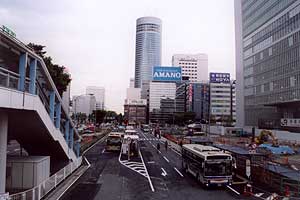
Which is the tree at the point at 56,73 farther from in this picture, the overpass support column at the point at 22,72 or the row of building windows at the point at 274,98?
the row of building windows at the point at 274,98

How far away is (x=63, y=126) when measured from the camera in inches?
1030

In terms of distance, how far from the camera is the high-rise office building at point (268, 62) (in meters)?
76.1

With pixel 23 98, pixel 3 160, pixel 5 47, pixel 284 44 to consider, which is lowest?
pixel 3 160

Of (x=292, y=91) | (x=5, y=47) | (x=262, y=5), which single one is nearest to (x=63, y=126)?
(x=5, y=47)

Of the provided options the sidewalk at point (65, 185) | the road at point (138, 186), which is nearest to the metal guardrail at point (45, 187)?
the sidewalk at point (65, 185)

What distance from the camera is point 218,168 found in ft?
73.7

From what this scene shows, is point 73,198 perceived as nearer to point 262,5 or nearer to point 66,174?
point 66,174

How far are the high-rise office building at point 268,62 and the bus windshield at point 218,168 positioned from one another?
54.9 metres

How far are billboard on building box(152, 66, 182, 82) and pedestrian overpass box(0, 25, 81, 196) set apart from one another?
86.8m

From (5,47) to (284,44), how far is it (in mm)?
79422

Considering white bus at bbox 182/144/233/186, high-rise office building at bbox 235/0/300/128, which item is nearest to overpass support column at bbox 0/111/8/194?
white bus at bbox 182/144/233/186

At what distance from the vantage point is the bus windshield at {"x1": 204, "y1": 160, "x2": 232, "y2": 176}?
22.4 meters

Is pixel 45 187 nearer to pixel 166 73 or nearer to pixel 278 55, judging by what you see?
pixel 278 55

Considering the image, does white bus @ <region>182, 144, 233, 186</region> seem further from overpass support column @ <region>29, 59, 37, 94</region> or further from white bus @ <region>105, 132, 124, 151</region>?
white bus @ <region>105, 132, 124, 151</region>
